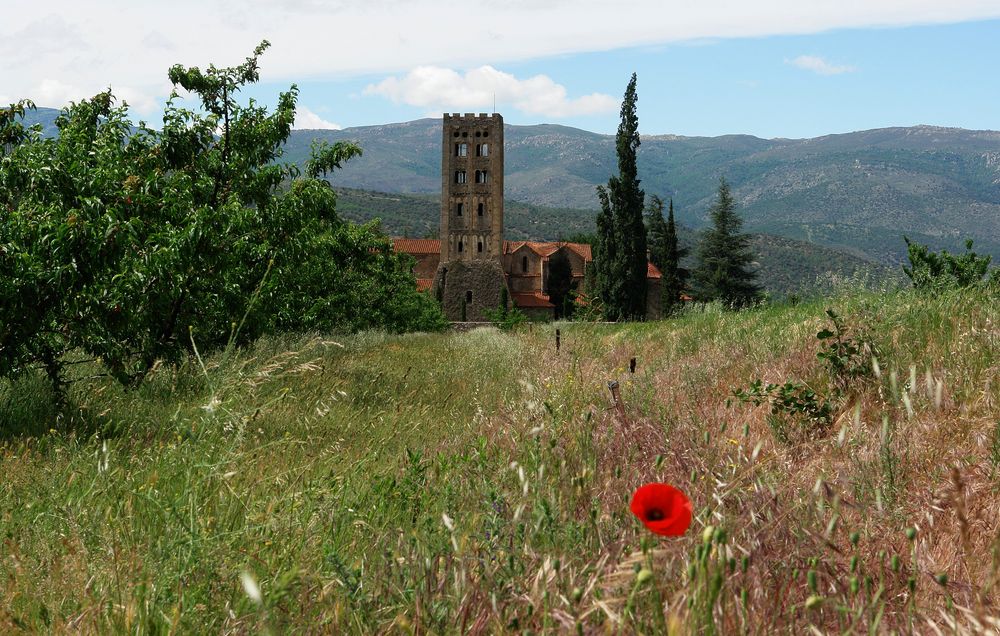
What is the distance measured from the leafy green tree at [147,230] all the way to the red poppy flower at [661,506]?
6.27 ft

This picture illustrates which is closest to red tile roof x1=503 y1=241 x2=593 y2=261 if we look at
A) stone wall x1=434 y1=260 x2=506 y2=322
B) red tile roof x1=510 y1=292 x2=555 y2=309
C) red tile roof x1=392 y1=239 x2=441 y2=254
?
red tile roof x1=510 y1=292 x2=555 y2=309

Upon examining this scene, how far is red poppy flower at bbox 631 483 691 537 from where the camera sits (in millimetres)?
1541

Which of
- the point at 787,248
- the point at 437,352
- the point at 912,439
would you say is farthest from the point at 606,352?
the point at 787,248

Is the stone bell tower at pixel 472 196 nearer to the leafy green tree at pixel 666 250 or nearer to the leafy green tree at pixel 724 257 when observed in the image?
the leafy green tree at pixel 666 250

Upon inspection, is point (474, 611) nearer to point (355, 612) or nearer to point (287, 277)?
point (355, 612)

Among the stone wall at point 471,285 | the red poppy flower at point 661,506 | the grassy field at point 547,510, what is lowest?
the stone wall at point 471,285

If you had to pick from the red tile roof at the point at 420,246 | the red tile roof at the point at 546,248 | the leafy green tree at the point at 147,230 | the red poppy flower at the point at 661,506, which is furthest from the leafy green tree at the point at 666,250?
the red poppy flower at the point at 661,506

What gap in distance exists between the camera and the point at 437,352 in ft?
41.5

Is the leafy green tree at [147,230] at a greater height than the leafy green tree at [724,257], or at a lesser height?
greater

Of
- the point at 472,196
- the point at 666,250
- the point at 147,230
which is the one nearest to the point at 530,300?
the point at 472,196

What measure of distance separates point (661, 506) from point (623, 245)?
151ft

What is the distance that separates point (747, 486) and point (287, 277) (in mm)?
9411

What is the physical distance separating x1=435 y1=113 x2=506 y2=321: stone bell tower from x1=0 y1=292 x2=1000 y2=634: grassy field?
189 feet

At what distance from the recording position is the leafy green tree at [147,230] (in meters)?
5.96
